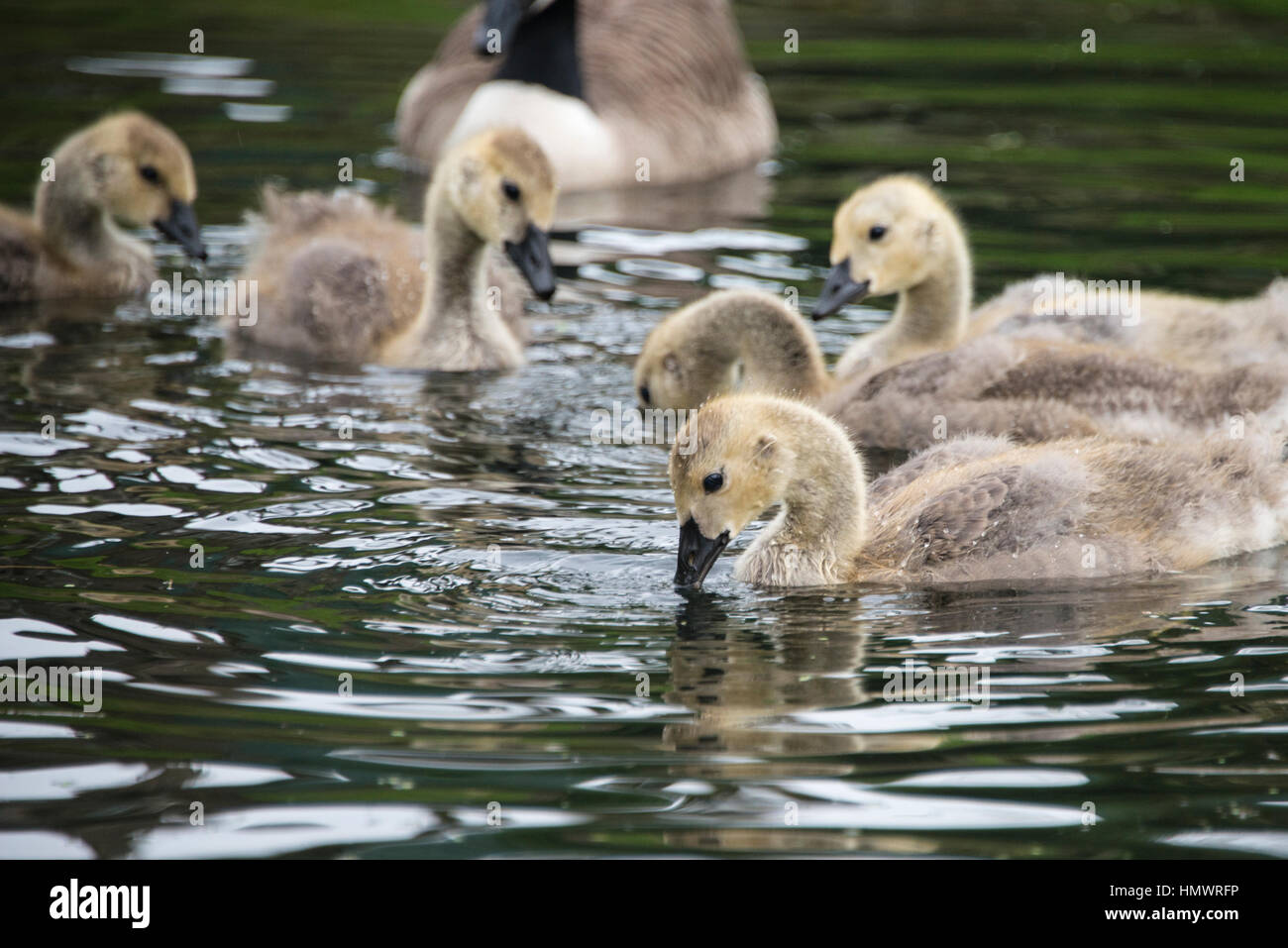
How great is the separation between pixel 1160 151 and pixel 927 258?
21.9 ft

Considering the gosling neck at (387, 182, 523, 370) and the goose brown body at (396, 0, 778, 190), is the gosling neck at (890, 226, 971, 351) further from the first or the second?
the goose brown body at (396, 0, 778, 190)

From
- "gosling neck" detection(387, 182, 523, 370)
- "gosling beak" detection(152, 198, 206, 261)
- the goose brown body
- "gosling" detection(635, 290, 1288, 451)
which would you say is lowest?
"gosling" detection(635, 290, 1288, 451)

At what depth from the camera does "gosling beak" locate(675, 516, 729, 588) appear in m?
7.27

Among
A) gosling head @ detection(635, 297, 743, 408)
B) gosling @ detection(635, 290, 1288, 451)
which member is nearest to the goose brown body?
gosling head @ detection(635, 297, 743, 408)

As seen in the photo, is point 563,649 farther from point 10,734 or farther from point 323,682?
point 10,734

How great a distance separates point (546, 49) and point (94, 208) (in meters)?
4.31

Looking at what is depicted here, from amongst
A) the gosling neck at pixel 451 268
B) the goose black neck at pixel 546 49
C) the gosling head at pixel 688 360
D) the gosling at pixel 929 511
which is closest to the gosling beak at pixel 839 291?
the gosling head at pixel 688 360

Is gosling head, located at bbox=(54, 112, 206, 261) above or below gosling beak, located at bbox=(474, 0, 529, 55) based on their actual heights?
below

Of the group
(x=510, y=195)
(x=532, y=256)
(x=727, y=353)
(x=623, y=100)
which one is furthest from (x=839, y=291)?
(x=623, y=100)

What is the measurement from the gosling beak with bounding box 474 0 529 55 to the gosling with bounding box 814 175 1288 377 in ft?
15.6

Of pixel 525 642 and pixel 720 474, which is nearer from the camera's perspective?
pixel 525 642

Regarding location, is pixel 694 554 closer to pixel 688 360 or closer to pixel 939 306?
pixel 688 360

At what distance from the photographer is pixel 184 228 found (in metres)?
12.3

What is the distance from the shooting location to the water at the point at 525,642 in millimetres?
5414
